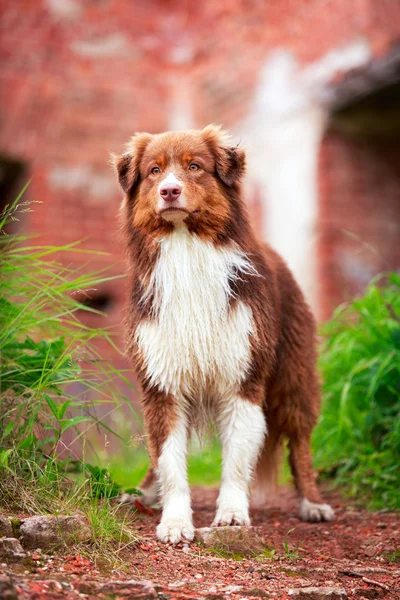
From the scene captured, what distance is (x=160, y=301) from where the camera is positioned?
10.9ft

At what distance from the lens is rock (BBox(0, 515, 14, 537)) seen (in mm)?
2554

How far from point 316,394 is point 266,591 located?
1.60 metres

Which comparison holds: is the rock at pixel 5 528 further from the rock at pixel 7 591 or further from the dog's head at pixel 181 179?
the dog's head at pixel 181 179

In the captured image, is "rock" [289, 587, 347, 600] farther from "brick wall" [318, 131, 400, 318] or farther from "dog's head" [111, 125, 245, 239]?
"brick wall" [318, 131, 400, 318]

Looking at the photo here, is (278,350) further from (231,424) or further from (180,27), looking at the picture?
(180,27)

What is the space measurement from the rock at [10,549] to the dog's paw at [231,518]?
0.98 metres

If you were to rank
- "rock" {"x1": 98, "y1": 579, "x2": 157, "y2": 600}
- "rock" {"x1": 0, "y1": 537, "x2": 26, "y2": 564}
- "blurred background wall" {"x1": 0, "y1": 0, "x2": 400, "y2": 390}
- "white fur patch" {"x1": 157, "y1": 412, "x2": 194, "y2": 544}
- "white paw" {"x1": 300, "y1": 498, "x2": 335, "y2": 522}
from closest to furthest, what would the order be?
"rock" {"x1": 98, "y1": 579, "x2": 157, "y2": 600} < "rock" {"x1": 0, "y1": 537, "x2": 26, "y2": 564} < "white fur patch" {"x1": 157, "y1": 412, "x2": 194, "y2": 544} < "white paw" {"x1": 300, "y1": 498, "x2": 335, "y2": 522} < "blurred background wall" {"x1": 0, "y1": 0, "x2": 400, "y2": 390}

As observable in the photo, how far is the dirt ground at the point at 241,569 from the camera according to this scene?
2295mm

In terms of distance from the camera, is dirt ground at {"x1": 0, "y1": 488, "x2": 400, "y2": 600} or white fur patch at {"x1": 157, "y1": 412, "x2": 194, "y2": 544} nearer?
dirt ground at {"x1": 0, "y1": 488, "x2": 400, "y2": 600}

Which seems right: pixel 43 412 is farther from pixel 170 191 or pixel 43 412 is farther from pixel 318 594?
pixel 318 594

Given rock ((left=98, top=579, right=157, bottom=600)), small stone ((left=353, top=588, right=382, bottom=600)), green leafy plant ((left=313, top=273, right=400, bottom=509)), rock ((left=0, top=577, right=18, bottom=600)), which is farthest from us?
green leafy plant ((left=313, top=273, right=400, bottom=509))

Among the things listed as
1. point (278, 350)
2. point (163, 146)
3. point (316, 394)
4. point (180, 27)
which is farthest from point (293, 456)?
point (180, 27)

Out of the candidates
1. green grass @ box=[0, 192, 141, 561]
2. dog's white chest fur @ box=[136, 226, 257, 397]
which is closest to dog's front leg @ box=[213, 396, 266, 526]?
dog's white chest fur @ box=[136, 226, 257, 397]

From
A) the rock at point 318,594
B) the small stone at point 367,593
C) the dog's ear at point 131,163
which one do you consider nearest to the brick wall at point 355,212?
the dog's ear at point 131,163
